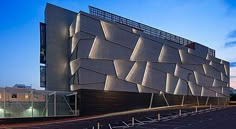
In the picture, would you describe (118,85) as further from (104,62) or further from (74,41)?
(74,41)

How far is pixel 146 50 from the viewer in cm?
5269

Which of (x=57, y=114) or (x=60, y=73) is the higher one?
(x=60, y=73)

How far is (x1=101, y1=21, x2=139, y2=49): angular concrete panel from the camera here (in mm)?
47906

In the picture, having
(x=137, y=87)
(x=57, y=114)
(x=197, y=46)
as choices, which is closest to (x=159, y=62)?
(x=137, y=87)

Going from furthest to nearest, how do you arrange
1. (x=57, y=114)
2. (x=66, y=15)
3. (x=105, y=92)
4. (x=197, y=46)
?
(x=197, y=46)
(x=66, y=15)
(x=105, y=92)
(x=57, y=114)

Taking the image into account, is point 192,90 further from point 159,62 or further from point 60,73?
point 60,73

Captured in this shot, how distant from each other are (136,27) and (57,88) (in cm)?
1995

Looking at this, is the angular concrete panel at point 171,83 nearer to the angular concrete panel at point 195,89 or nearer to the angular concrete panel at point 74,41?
the angular concrete panel at point 195,89

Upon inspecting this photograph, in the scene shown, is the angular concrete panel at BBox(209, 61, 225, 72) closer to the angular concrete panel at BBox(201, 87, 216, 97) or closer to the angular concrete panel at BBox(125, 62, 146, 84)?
the angular concrete panel at BBox(201, 87, 216, 97)

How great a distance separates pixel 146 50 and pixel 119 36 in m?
6.43

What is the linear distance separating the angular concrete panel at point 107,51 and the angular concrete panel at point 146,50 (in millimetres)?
1975

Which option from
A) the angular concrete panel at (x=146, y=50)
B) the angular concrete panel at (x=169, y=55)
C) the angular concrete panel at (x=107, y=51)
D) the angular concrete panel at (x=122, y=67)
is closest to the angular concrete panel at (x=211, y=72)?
the angular concrete panel at (x=169, y=55)

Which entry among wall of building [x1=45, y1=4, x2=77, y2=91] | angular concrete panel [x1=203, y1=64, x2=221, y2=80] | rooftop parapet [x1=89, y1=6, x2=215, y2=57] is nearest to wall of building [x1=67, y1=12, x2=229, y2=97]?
wall of building [x1=45, y1=4, x2=77, y2=91]

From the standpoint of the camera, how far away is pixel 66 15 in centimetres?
4822
